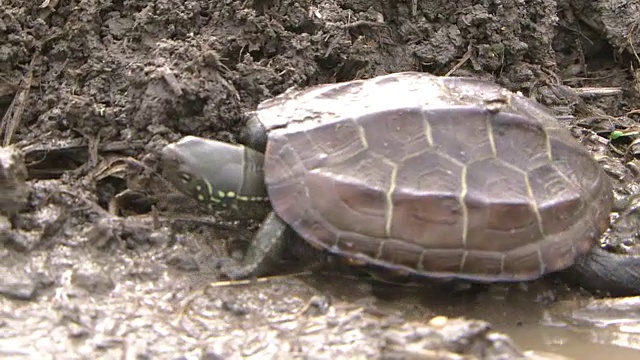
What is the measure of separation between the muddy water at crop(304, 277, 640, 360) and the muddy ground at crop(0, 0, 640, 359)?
1 cm

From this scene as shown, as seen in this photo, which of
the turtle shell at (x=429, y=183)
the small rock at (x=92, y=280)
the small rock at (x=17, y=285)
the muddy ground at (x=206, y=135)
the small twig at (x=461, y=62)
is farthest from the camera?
the small twig at (x=461, y=62)

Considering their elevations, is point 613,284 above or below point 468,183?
below

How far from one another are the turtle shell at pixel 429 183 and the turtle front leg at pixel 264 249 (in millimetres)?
133

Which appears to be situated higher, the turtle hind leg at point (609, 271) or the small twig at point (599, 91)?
the small twig at point (599, 91)

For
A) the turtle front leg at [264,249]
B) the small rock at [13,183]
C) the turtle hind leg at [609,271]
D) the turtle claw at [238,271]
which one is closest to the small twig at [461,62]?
the turtle hind leg at [609,271]

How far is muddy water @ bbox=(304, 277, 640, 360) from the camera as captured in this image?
438 cm

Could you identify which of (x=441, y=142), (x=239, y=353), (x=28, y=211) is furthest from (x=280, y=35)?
(x=239, y=353)

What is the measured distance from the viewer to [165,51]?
507cm

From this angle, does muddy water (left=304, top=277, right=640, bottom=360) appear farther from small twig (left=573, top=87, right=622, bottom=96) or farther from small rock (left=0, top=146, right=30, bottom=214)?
small twig (left=573, top=87, right=622, bottom=96)

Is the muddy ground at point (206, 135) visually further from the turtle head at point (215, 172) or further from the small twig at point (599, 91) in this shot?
the turtle head at point (215, 172)

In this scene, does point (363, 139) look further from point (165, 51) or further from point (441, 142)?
point (165, 51)

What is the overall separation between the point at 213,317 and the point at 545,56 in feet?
12.1

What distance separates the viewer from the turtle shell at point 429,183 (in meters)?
4.29

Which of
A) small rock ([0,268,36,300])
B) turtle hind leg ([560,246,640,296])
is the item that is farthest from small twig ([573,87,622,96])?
small rock ([0,268,36,300])
